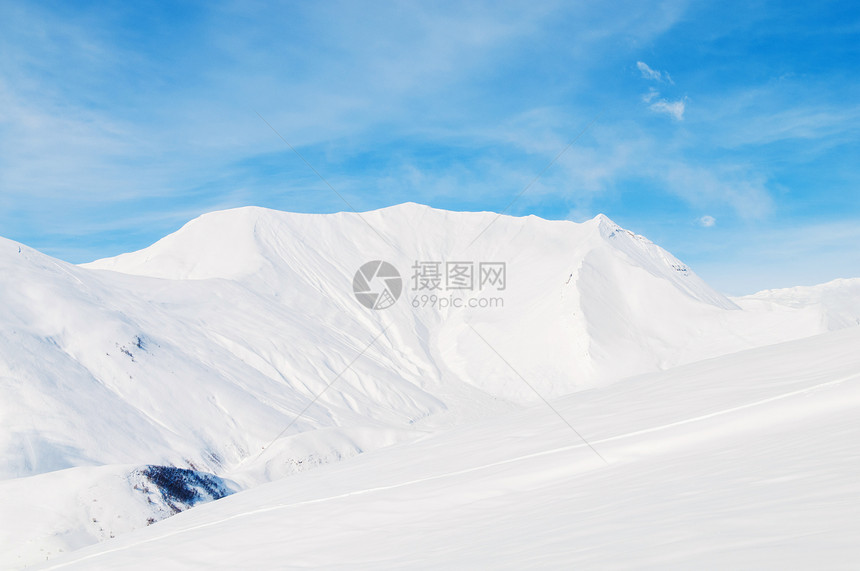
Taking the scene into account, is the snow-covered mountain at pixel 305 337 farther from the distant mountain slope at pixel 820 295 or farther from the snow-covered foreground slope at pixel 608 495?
the distant mountain slope at pixel 820 295

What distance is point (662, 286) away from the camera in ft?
143

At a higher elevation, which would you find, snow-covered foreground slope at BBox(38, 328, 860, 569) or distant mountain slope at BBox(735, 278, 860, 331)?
distant mountain slope at BBox(735, 278, 860, 331)

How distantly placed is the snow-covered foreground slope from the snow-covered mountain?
17.4ft

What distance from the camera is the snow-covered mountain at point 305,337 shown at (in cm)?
2338

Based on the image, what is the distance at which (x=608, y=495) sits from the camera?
3715 mm

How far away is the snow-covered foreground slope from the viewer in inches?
96.3

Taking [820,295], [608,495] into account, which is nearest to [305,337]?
[608,495]

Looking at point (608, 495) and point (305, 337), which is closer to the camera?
point (608, 495)

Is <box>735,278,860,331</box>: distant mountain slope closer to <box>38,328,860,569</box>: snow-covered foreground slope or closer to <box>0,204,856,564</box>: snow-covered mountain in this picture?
<box>0,204,856,564</box>: snow-covered mountain

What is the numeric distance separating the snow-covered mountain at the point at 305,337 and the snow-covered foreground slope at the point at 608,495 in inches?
209

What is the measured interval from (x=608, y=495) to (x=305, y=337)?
40049 mm

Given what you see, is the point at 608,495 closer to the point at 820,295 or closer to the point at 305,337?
the point at 305,337

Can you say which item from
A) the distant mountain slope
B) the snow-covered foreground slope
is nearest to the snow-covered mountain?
the snow-covered foreground slope

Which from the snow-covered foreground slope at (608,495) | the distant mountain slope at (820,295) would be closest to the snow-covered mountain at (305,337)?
the snow-covered foreground slope at (608,495)
